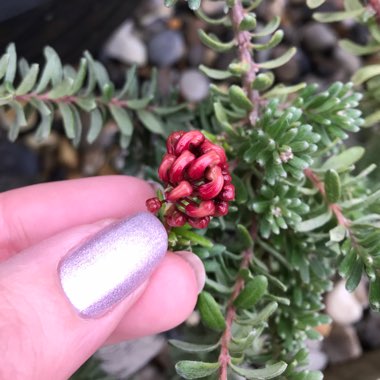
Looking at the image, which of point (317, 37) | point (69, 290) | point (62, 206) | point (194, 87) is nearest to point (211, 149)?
point (69, 290)

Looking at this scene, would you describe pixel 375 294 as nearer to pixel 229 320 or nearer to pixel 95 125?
pixel 229 320

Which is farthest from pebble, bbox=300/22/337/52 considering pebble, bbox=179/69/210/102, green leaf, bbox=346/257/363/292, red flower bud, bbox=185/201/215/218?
red flower bud, bbox=185/201/215/218

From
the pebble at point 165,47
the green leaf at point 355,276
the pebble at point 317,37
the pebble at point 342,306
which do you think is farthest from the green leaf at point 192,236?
the pebble at point 317,37

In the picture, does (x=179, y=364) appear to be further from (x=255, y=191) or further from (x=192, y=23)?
(x=192, y=23)

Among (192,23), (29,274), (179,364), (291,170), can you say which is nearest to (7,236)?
(29,274)

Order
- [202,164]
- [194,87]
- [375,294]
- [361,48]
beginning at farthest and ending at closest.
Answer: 1. [194,87]
2. [361,48]
3. [375,294]
4. [202,164]

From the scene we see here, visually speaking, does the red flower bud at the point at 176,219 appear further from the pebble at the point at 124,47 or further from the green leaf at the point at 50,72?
the pebble at the point at 124,47
